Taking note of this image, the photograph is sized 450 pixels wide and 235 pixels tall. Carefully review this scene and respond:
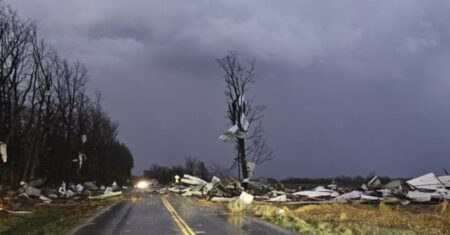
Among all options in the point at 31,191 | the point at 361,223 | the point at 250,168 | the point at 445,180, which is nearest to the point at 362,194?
the point at 445,180

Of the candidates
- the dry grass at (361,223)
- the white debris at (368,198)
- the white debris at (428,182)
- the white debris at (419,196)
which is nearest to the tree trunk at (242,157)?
the white debris at (368,198)

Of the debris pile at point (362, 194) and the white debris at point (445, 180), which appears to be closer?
the debris pile at point (362, 194)

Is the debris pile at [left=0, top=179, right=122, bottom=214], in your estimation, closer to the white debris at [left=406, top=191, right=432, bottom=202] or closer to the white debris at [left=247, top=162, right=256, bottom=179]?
the white debris at [left=247, top=162, right=256, bottom=179]

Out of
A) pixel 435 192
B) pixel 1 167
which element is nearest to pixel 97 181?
pixel 1 167

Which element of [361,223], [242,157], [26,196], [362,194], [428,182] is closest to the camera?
[361,223]

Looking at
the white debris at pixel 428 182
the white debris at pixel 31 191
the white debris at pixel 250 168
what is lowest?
the white debris at pixel 31 191

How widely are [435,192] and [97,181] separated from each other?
234ft

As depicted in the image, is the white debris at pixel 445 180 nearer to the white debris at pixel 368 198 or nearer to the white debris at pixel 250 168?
the white debris at pixel 368 198

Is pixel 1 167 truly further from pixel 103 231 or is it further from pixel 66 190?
pixel 103 231

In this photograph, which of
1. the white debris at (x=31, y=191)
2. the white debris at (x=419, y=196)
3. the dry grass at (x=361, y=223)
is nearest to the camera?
the dry grass at (x=361, y=223)

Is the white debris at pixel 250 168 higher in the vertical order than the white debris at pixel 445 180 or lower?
higher

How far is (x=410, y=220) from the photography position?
24.2 metres

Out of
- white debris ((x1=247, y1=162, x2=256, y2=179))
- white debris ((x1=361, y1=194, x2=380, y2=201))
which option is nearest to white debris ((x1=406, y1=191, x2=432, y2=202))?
white debris ((x1=361, y1=194, x2=380, y2=201))

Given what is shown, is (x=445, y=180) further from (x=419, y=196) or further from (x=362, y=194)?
(x=362, y=194)
